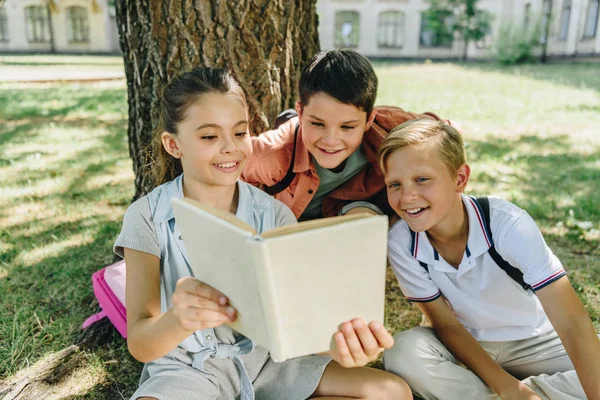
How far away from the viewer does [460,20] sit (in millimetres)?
23109

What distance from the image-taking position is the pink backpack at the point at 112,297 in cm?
229

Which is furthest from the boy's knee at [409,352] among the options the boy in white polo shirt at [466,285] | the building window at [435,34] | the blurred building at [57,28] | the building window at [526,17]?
the blurred building at [57,28]

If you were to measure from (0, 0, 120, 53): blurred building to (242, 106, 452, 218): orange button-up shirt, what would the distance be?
85.2 ft

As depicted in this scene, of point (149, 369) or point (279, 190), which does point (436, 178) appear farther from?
point (149, 369)

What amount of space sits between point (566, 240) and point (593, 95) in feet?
23.0

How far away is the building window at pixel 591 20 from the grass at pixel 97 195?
1092 centimetres

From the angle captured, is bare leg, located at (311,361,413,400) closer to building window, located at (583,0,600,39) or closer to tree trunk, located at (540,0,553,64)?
building window, located at (583,0,600,39)

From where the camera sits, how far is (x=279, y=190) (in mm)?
2246

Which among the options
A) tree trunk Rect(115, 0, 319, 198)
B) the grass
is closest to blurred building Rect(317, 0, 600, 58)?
the grass

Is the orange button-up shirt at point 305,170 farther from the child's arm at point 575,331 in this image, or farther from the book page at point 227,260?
the book page at point 227,260

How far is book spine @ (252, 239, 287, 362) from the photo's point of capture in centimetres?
108

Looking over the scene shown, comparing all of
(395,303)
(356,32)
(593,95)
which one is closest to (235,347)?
(395,303)

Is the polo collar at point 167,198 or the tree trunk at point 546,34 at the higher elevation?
the tree trunk at point 546,34

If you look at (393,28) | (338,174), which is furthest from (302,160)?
(393,28)
